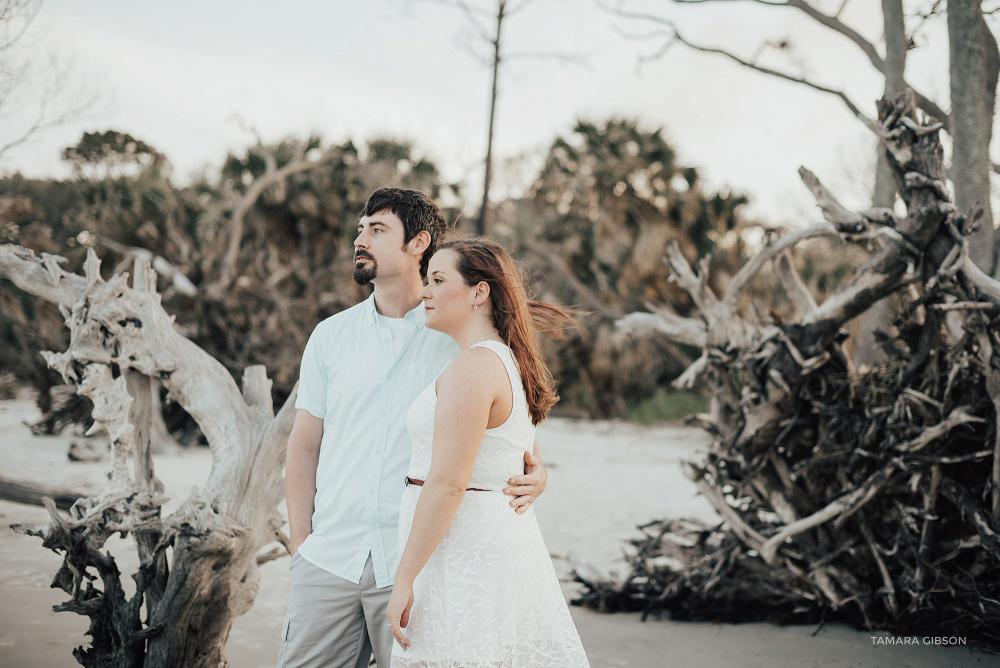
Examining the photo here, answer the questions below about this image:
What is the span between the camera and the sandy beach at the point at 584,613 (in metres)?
4.15

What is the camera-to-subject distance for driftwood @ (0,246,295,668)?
3.38 meters

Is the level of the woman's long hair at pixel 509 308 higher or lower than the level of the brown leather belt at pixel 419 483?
higher

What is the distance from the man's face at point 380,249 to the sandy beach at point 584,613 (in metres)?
2.50

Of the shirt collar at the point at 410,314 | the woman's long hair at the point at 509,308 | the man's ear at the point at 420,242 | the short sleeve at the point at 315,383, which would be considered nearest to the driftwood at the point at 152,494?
the short sleeve at the point at 315,383

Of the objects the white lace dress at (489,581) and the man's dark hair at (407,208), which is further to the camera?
the man's dark hair at (407,208)

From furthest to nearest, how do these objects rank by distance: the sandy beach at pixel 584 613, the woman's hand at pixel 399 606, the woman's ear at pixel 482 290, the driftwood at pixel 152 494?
the sandy beach at pixel 584 613 < the driftwood at pixel 152 494 < the woman's ear at pixel 482 290 < the woman's hand at pixel 399 606

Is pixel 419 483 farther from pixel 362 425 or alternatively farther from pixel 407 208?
pixel 407 208

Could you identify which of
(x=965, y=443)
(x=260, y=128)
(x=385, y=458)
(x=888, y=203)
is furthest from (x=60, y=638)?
(x=260, y=128)

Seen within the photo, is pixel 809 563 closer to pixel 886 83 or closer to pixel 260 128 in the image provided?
pixel 886 83

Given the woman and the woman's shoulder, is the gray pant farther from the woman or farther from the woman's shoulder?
the woman's shoulder

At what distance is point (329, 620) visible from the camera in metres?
2.44

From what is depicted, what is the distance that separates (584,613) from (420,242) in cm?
348

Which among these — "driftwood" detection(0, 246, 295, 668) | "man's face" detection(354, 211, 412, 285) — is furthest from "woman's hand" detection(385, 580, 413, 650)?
"driftwood" detection(0, 246, 295, 668)

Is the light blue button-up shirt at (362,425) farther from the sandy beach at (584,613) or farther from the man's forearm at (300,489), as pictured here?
the sandy beach at (584,613)
